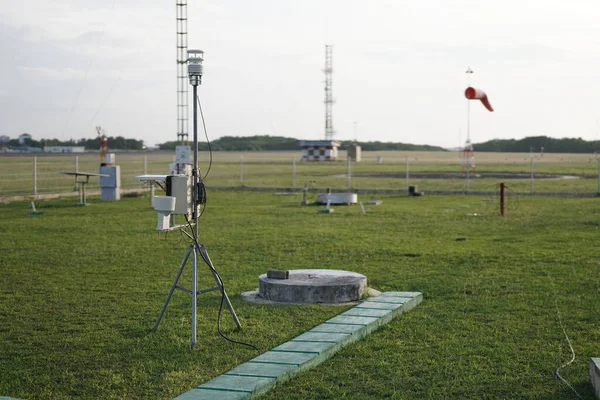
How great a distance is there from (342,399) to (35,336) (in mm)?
3114

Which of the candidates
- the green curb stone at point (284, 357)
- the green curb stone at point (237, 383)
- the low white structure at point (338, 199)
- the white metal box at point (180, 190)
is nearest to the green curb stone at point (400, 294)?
the green curb stone at point (284, 357)

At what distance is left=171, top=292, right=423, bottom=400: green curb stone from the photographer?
5.37 meters

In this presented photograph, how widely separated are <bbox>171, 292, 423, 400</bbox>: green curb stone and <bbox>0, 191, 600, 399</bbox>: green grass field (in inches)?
4.5

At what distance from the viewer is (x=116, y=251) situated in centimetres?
1273

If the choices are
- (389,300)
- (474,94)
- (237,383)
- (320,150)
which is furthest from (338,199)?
(320,150)

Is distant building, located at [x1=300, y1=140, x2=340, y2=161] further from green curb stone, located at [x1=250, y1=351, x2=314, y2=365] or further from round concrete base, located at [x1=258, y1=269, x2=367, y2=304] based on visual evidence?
green curb stone, located at [x1=250, y1=351, x2=314, y2=365]

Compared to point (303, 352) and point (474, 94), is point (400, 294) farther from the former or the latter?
point (474, 94)

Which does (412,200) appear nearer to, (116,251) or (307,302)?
(116,251)

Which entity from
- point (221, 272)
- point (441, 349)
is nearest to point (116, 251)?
point (221, 272)

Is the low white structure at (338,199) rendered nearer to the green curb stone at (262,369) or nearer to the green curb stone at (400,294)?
the green curb stone at (400,294)

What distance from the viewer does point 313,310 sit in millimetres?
8102

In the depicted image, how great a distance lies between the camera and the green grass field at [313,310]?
5770 mm

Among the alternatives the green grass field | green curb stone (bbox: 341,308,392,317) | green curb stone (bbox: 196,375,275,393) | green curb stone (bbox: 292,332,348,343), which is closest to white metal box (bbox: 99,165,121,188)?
the green grass field

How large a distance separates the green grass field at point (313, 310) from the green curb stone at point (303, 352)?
115 mm
